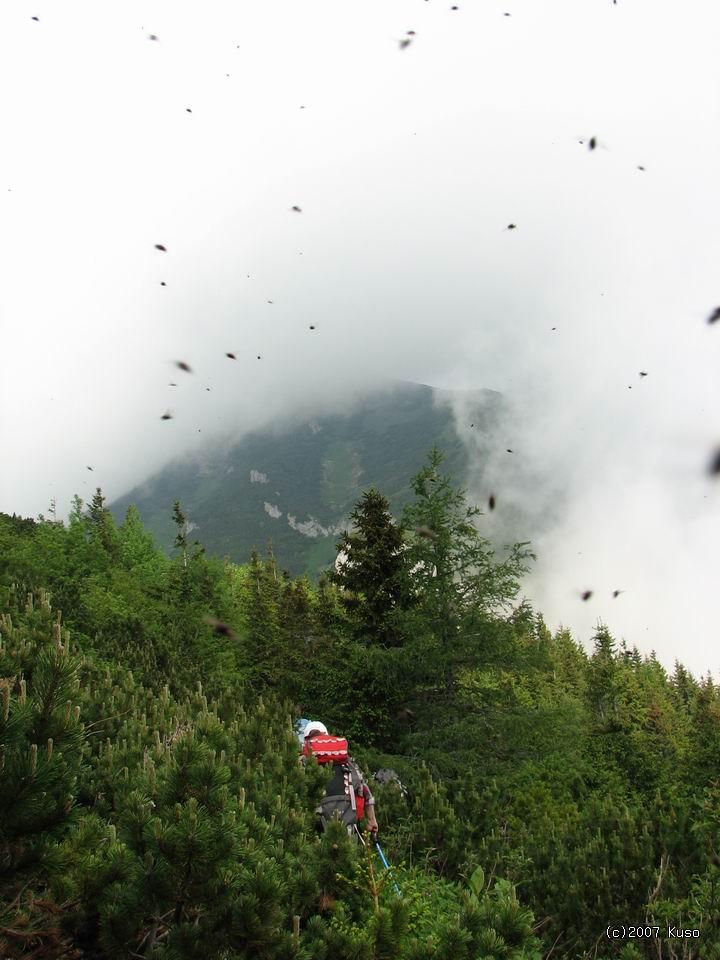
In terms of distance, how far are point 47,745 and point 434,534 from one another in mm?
15253

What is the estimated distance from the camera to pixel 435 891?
25.6 feet

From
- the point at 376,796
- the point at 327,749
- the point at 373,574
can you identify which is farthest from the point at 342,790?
the point at 373,574

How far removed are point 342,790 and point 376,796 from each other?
2.62 m

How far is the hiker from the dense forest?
1.20ft

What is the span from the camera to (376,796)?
11.2 metres

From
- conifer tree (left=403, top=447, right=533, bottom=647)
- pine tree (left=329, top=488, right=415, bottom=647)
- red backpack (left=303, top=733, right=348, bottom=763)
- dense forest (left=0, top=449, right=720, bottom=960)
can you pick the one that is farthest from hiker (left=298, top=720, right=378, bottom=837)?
pine tree (left=329, top=488, right=415, bottom=647)

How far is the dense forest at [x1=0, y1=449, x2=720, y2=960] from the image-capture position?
353 cm

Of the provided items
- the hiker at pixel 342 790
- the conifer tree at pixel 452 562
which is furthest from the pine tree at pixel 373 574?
the hiker at pixel 342 790

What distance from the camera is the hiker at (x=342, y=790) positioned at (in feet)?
27.6

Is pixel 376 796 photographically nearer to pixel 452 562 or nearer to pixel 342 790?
pixel 342 790

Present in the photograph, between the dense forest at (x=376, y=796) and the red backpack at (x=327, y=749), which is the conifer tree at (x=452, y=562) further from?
the red backpack at (x=327, y=749)

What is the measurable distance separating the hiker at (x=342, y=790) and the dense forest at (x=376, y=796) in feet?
1.20

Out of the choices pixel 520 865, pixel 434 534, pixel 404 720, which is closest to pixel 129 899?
pixel 520 865

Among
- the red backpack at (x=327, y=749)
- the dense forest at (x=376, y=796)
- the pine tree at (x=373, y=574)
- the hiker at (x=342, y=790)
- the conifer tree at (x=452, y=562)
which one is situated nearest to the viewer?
the dense forest at (x=376, y=796)
